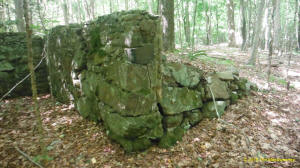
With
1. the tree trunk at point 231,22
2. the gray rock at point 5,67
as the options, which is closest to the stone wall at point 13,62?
the gray rock at point 5,67

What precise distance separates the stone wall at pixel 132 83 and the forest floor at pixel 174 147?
0.85 ft

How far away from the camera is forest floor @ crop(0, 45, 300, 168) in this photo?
3.20 metres

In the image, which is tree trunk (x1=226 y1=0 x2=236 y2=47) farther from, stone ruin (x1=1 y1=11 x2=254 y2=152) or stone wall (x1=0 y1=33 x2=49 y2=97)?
stone wall (x1=0 y1=33 x2=49 y2=97)

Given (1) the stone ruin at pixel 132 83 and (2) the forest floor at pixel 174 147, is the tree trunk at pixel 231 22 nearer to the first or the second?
(2) the forest floor at pixel 174 147

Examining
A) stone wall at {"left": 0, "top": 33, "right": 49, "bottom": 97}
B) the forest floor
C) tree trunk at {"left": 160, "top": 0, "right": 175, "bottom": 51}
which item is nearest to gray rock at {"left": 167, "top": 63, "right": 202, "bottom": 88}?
the forest floor

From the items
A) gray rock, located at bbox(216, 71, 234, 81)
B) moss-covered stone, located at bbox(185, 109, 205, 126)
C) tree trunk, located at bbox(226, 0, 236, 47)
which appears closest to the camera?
moss-covered stone, located at bbox(185, 109, 205, 126)

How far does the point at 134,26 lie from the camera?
2979 mm

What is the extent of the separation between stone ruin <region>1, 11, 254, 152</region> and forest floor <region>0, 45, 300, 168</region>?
0.25 metres

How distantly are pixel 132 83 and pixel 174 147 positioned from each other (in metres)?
1.69

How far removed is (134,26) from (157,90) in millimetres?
1325

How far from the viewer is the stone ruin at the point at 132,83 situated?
10.1 ft

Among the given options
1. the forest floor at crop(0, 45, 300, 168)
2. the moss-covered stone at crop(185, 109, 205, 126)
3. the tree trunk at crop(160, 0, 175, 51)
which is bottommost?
the forest floor at crop(0, 45, 300, 168)

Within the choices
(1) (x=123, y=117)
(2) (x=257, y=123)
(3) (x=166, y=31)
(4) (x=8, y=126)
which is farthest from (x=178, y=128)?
(3) (x=166, y=31)

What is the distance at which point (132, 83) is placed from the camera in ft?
10.0
